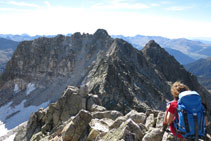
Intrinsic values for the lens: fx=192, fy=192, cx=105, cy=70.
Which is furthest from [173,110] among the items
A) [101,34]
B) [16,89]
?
[16,89]

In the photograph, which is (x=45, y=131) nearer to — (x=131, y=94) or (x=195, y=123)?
(x=195, y=123)

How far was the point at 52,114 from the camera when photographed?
28891mm

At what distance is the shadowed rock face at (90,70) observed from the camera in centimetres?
5775

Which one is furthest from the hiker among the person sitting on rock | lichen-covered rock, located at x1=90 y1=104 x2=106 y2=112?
lichen-covered rock, located at x1=90 y1=104 x2=106 y2=112

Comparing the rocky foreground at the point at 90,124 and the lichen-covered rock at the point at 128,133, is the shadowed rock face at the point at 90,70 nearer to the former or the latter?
the rocky foreground at the point at 90,124

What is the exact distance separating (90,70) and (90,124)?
196 ft

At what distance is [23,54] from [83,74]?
42494 mm

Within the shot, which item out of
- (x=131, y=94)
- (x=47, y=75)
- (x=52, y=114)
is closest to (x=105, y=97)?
(x=131, y=94)

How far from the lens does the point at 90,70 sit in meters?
75.9

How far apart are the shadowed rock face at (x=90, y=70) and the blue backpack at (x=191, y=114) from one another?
140ft

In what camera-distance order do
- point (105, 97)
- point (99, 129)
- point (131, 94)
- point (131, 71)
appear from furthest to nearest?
point (131, 71) → point (131, 94) → point (105, 97) → point (99, 129)

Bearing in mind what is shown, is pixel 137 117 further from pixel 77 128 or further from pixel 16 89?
pixel 16 89

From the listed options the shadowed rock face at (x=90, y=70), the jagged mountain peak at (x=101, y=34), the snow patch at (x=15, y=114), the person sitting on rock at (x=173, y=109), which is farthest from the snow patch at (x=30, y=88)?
the person sitting on rock at (x=173, y=109)

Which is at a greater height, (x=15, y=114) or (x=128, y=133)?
(x=128, y=133)
